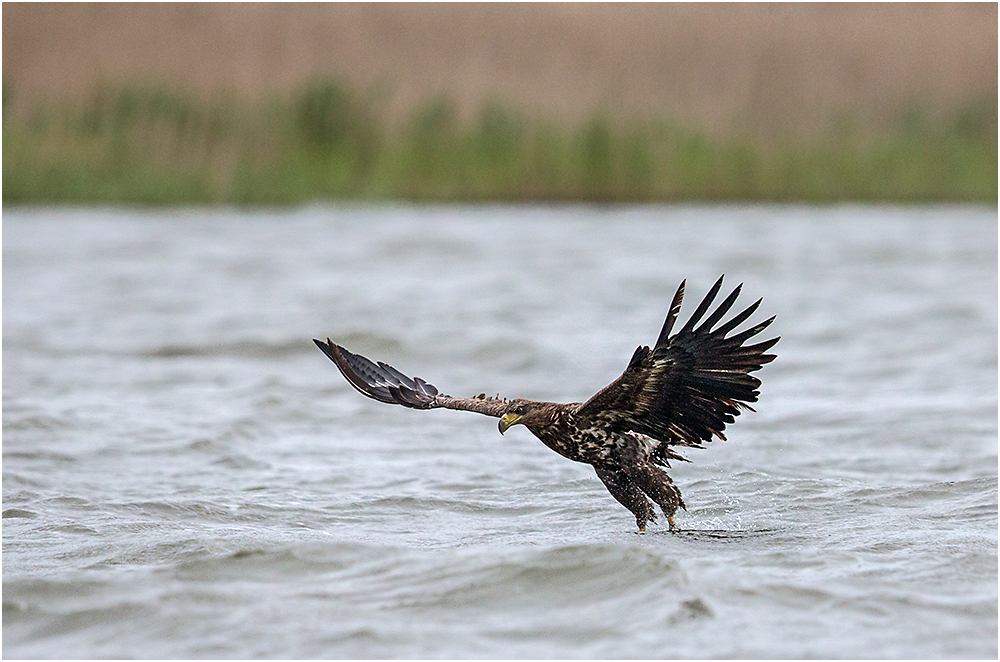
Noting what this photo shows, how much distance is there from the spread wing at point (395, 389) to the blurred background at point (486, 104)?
11074 millimetres

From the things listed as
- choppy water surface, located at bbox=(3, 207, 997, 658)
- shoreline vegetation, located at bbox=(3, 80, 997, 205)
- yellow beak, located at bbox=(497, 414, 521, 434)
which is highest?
shoreline vegetation, located at bbox=(3, 80, 997, 205)

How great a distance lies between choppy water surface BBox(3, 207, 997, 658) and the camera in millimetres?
4090

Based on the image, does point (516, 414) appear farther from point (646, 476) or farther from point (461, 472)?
point (461, 472)

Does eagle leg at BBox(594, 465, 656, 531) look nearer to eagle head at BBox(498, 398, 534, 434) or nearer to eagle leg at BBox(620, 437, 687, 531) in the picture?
eagle leg at BBox(620, 437, 687, 531)

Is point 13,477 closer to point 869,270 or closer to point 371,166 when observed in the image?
point 869,270

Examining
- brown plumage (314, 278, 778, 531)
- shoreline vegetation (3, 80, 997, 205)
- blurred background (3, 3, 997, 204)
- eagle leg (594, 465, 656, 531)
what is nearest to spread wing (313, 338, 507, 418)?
brown plumage (314, 278, 778, 531)

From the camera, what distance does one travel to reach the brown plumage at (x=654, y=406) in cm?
443

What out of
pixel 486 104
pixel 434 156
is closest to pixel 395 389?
pixel 434 156

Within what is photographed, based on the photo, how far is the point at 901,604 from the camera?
415 centimetres

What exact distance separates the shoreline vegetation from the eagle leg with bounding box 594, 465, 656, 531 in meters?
11.9

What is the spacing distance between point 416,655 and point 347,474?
7.87ft

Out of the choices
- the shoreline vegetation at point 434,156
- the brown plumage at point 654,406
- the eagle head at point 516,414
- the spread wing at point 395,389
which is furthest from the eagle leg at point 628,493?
the shoreline vegetation at point 434,156

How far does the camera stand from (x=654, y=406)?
4.61 m

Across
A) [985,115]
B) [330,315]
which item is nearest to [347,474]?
[330,315]
